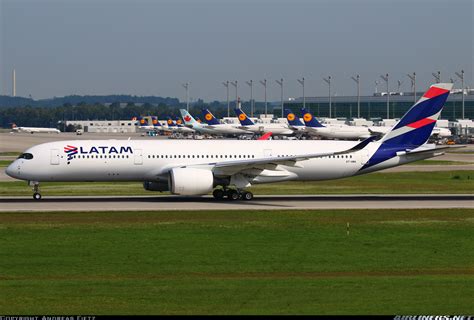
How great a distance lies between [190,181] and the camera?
4962 centimetres

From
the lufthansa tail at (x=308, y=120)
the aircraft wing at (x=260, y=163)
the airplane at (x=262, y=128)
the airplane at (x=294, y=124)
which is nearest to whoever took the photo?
the aircraft wing at (x=260, y=163)

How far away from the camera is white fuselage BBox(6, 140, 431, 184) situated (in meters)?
51.6

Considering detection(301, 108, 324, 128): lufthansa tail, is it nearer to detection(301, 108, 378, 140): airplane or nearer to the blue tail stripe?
detection(301, 108, 378, 140): airplane

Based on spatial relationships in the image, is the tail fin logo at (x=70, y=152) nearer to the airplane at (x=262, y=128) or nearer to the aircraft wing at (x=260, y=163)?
the aircraft wing at (x=260, y=163)

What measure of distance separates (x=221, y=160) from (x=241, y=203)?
3.59m

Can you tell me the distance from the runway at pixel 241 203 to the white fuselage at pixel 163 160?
4.90ft

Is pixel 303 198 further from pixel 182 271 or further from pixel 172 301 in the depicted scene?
pixel 172 301

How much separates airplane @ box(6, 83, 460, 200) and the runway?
3.95 feet

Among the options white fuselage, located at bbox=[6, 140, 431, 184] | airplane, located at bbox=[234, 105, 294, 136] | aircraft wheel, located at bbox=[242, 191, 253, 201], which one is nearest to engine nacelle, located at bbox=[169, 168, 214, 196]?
white fuselage, located at bbox=[6, 140, 431, 184]

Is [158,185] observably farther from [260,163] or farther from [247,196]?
[260,163]

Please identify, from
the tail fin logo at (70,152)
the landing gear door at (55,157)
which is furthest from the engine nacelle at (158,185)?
the landing gear door at (55,157)

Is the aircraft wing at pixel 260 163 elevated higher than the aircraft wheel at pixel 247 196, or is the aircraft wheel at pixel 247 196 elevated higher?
the aircraft wing at pixel 260 163

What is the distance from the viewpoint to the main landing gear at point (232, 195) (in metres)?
52.2

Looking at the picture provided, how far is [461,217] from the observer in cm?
4231
